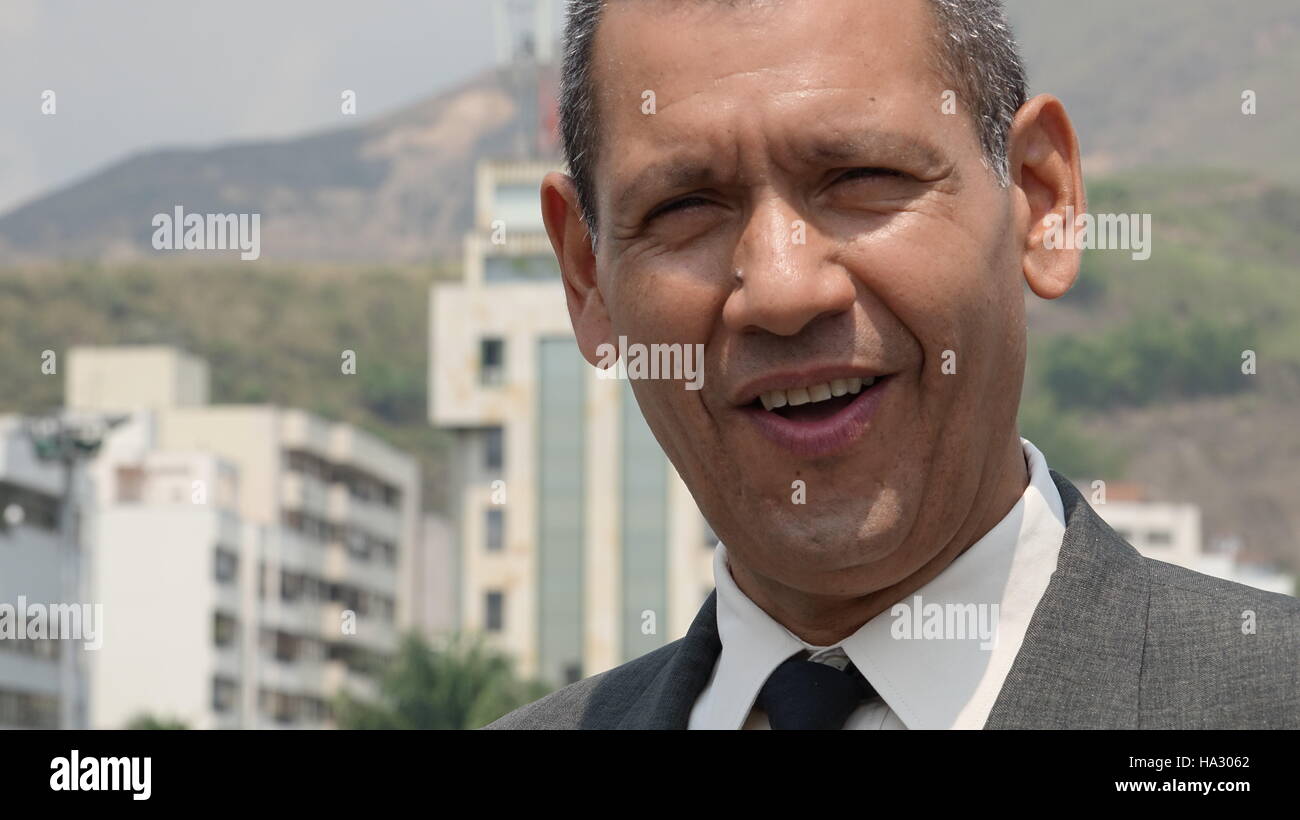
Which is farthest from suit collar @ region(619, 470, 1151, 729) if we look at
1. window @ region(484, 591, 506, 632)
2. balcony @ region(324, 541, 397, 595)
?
balcony @ region(324, 541, 397, 595)

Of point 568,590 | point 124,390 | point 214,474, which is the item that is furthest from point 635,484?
point 124,390

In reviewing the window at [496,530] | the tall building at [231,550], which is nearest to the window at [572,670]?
the window at [496,530]

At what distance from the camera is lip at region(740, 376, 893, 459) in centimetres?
236

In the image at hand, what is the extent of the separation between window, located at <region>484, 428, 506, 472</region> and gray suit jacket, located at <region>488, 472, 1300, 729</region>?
219ft

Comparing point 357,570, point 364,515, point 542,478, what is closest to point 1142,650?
point 542,478

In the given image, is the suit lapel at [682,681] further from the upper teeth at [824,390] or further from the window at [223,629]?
the window at [223,629]

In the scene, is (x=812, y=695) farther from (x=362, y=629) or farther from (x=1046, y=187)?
(x=362, y=629)

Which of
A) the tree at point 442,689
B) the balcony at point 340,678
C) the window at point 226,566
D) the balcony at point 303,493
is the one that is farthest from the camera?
the balcony at point 340,678

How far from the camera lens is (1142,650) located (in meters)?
2.48

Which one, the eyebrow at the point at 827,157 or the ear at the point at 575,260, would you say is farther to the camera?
the ear at the point at 575,260

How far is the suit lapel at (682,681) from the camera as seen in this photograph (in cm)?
281

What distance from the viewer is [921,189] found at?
7.97ft

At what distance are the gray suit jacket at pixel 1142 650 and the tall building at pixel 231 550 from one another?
6251 cm
